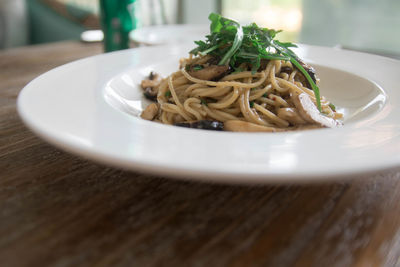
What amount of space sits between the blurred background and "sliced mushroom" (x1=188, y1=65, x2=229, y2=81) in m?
2.91

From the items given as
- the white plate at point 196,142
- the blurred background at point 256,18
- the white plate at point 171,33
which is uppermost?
the white plate at point 196,142

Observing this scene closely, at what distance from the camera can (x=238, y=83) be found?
163cm

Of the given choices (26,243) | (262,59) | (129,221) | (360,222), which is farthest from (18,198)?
(262,59)

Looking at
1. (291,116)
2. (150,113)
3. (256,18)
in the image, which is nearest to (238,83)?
(291,116)

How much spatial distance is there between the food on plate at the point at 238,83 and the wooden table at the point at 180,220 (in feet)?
1.84

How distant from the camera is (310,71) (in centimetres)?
170

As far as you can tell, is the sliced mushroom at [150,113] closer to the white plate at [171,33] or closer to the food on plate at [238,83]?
the food on plate at [238,83]

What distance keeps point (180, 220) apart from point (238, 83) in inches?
34.6

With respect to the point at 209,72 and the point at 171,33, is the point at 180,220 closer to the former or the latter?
the point at 209,72

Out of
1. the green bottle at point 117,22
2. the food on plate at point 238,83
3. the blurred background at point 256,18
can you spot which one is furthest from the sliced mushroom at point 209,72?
the blurred background at point 256,18

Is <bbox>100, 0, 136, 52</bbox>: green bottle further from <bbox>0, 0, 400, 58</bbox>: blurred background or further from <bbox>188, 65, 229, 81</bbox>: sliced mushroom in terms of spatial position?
<bbox>0, 0, 400, 58</bbox>: blurred background

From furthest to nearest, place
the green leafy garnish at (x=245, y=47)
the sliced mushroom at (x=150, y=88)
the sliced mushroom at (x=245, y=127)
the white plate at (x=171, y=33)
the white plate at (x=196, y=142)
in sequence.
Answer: the white plate at (x=171, y=33), the sliced mushroom at (x=150, y=88), the green leafy garnish at (x=245, y=47), the sliced mushroom at (x=245, y=127), the white plate at (x=196, y=142)

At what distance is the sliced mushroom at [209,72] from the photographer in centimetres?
162

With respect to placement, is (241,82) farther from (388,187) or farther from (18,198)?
(18,198)
